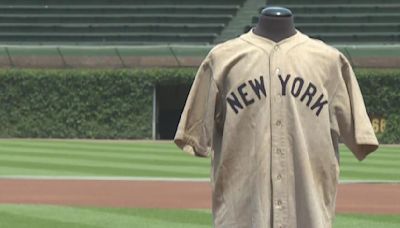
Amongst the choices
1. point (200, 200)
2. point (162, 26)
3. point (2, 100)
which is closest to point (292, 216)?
point (200, 200)

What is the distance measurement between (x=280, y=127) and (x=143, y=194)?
8634mm

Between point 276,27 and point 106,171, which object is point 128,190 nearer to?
point 106,171

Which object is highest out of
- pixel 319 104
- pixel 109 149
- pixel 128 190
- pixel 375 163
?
pixel 319 104

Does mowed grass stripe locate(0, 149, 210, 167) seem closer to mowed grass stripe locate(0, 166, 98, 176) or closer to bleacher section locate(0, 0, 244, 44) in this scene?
mowed grass stripe locate(0, 166, 98, 176)

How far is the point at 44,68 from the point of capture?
3225 cm

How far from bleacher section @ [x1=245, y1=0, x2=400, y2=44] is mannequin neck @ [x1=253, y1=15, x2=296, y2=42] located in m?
29.7

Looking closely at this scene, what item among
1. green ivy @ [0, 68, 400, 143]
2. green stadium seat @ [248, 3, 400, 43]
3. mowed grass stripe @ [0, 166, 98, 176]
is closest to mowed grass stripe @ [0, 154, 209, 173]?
mowed grass stripe @ [0, 166, 98, 176]

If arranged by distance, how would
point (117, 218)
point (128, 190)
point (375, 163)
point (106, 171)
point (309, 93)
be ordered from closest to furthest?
point (309, 93) → point (117, 218) → point (128, 190) → point (106, 171) → point (375, 163)

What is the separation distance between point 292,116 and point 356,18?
104ft

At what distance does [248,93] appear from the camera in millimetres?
4203

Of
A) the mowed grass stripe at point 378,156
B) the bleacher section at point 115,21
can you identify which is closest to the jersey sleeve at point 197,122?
the mowed grass stripe at point 378,156

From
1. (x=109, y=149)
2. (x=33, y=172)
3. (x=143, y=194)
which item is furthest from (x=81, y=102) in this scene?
(x=143, y=194)

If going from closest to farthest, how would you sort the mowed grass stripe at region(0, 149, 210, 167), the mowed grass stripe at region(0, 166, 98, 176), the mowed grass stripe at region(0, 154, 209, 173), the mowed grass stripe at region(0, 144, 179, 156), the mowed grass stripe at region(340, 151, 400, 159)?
the mowed grass stripe at region(0, 166, 98, 176) → the mowed grass stripe at region(0, 154, 209, 173) → the mowed grass stripe at region(0, 149, 210, 167) → the mowed grass stripe at region(340, 151, 400, 159) → the mowed grass stripe at region(0, 144, 179, 156)

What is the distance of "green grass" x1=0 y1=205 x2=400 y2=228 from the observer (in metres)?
9.47
